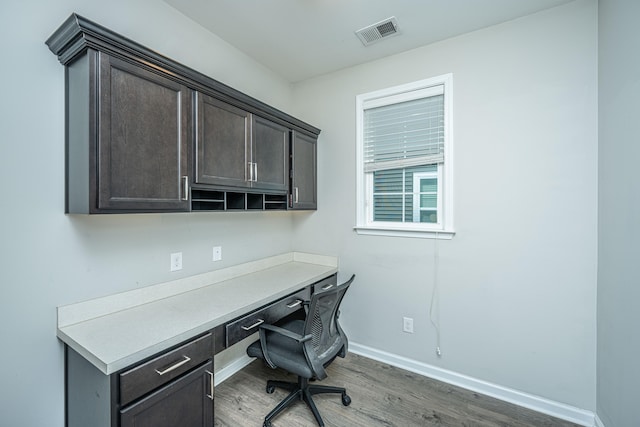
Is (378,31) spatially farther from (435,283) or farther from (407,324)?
(407,324)

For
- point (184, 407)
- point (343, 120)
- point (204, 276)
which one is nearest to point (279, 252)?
point (204, 276)

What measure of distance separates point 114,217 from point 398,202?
212 centimetres

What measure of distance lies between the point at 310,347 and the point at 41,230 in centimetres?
154

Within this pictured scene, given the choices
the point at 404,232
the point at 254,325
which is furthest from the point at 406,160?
the point at 254,325

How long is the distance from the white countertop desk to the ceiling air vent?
1.99m

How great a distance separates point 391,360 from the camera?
252 centimetres

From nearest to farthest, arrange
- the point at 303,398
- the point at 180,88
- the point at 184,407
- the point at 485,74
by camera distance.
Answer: the point at 184,407 → the point at 180,88 → the point at 303,398 → the point at 485,74

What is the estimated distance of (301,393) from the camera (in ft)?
6.45

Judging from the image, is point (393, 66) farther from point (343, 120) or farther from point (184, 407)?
point (184, 407)

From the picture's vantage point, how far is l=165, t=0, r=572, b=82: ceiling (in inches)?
73.6

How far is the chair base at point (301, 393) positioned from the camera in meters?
1.81

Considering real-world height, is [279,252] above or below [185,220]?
below

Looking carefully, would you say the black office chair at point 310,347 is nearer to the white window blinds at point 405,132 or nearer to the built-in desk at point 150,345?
the built-in desk at point 150,345

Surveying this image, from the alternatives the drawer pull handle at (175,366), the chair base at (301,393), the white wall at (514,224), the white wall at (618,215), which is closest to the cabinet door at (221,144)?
the drawer pull handle at (175,366)
